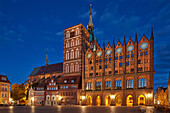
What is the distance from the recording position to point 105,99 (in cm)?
6969

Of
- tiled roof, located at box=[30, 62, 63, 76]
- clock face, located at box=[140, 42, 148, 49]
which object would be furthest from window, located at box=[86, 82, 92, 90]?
tiled roof, located at box=[30, 62, 63, 76]

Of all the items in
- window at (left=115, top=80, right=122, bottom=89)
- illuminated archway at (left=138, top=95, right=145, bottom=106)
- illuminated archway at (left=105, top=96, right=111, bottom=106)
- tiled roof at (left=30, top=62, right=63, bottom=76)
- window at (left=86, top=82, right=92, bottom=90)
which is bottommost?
illuminated archway at (left=105, top=96, right=111, bottom=106)

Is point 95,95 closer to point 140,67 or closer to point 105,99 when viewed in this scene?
point 105,99

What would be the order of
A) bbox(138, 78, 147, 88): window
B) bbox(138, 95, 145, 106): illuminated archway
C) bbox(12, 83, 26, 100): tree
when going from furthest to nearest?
1. bbox(12, 83, 26, 100): tree
2. bbox(138, 95, 145, 106): illuminated archway
3. bbox(138, 78, 147, 88): window

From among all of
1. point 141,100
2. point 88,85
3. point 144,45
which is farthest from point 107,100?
point 144,45

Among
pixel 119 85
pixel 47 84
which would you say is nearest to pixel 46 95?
pixel 47 84

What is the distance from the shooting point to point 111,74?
70.5 metres

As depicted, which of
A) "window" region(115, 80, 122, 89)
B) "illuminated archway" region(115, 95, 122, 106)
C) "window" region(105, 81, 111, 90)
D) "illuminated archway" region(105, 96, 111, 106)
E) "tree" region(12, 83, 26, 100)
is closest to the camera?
"window" region(115, 80, 122, 89)

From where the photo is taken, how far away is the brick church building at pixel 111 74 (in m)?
62.6

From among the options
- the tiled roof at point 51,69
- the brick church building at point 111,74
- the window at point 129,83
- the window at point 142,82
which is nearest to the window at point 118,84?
the brick church building at point 111,74

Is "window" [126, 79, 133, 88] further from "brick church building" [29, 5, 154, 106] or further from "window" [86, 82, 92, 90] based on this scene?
"window" [86, 82, 92, 90]

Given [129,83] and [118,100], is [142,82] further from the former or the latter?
[118,100]

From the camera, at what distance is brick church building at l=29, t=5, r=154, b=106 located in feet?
205

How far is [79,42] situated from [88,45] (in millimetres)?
10281
